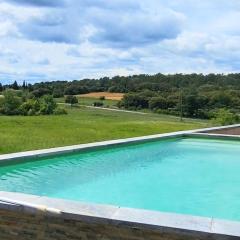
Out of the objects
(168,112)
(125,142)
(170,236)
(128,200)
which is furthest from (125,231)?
(168,112)

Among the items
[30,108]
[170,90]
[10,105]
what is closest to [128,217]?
[30,108]

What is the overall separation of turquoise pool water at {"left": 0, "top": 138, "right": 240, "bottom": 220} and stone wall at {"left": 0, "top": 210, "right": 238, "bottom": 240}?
183cm

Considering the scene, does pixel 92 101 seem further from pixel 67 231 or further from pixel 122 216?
pixel 122 216

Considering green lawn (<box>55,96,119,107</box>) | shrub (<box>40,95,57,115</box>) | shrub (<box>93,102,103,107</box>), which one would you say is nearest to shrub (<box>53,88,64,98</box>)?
green lawn (<box>55,96,119,107</box>)

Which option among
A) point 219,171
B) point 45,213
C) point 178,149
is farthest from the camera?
point 178,149

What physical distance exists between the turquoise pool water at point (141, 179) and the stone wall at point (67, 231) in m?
1.83

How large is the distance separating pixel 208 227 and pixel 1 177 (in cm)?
398

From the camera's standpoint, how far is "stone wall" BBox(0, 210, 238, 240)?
3.58 metres

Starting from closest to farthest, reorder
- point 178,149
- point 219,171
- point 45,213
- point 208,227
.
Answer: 1. point 208,227
2. point 45,213
3. point 219,171
4. point 178,149

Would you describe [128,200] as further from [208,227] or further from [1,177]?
[208,227]

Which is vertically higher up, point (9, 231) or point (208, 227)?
point (208, 227)

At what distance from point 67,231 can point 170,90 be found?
5299cm

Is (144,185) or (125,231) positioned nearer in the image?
(125,231)

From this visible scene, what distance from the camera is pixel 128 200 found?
5.94m
